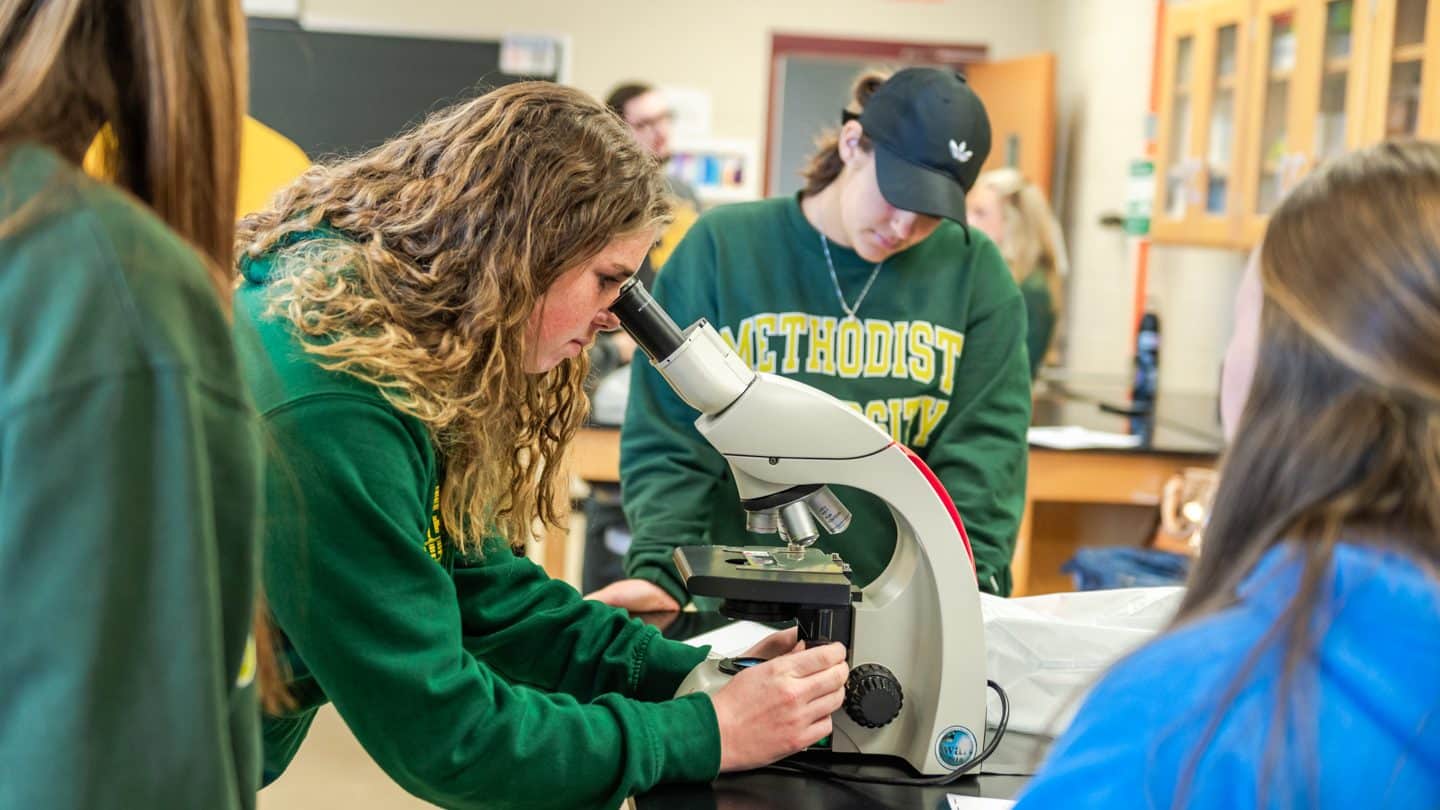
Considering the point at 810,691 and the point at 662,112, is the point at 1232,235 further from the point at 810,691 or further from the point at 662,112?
the point at 810,691

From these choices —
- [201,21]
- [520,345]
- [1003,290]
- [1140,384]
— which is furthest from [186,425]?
[1140,384]

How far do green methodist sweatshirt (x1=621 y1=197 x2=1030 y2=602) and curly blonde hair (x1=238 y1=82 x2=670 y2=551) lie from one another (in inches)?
24.9

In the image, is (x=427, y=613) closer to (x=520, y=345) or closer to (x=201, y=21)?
(x=520, y=345)

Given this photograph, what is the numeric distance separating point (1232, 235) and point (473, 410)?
10.0 feet

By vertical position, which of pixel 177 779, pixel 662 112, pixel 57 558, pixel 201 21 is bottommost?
pixel 177 779

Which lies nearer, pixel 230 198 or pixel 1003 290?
pixel 230 198

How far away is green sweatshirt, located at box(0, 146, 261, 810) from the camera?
1.93 ft

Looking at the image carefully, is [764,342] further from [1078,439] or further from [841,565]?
[1078,439]

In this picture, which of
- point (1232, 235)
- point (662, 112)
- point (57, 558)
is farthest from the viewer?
point (662, 112)

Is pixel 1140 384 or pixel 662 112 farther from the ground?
pixel 662 112

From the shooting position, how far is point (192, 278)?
64cm

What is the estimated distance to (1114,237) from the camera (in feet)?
18.4

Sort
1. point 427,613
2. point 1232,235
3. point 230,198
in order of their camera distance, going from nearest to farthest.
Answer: point 230,198 < point 427,613 < point 1232,235

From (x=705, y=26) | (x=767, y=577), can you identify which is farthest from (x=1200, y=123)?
(x=767, y=577)
